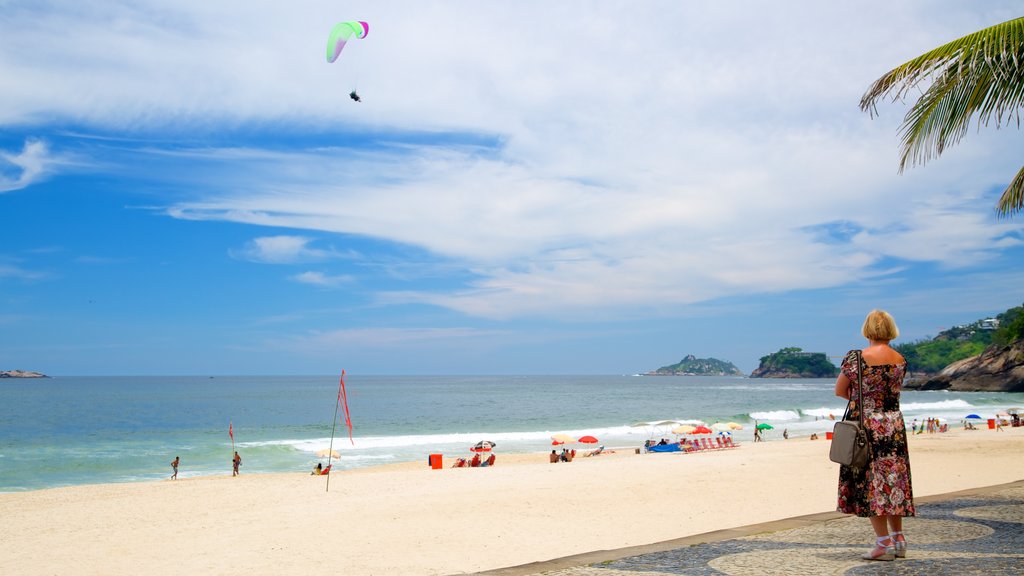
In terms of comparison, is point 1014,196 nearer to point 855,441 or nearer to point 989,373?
point 855,441

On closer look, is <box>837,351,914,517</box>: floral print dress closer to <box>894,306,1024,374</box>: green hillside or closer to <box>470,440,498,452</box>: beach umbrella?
<box>470,440,498,452</box>: beach umbrella

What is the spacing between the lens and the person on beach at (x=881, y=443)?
5336mm

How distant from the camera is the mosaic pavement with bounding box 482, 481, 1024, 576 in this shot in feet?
16.6

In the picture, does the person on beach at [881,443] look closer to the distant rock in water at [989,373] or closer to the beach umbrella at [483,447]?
the beach umbrella at [483,447]

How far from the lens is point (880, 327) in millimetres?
5480

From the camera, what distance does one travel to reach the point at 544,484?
16.5 meters

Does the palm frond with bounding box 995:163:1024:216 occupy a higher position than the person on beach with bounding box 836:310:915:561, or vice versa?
the palm frond with bounding box 995:163:1024:216

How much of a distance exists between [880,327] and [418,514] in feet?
31.7

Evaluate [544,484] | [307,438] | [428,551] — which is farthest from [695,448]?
[307,438]

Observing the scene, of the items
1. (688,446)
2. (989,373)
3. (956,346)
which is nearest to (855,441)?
(688,446)

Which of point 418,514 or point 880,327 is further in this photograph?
point 418,514

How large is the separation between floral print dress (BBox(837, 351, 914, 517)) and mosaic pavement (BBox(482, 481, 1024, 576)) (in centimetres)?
41

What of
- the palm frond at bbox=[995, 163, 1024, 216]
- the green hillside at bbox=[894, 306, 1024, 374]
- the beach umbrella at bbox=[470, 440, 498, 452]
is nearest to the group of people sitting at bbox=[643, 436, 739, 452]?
the beach umbrella at bbox=[470, 440, 498, 452]

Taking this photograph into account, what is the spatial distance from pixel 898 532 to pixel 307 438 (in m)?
47.6
